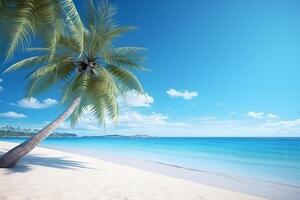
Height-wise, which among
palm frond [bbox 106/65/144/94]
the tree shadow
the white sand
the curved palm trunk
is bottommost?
the white sand

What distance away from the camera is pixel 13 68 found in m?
8.23

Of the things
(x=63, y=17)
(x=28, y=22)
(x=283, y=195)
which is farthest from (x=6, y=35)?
(x=283, y=195)

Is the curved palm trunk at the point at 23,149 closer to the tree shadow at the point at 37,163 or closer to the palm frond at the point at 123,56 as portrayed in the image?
the tree shadow at the point at 37,163

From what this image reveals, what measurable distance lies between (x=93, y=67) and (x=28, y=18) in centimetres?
388

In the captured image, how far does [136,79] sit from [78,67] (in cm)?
228

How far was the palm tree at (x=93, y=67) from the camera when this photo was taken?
8523mm

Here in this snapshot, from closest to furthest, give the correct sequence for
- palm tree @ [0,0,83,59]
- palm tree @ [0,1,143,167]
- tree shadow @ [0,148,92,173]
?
1. palm tree @ [0,0,83,59]
2. tree shadow @ [0,148,92,173]
3. palm tree @ [0,1,143,167]

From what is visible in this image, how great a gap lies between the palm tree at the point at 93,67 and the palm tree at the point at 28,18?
259 cm

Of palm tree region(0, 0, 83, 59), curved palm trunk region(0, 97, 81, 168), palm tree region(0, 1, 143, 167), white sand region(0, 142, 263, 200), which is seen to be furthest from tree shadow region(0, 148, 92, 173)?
palm tree region(0, 0, 83, 59)

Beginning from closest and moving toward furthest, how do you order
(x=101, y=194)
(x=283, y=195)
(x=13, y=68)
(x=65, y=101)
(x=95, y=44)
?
(x=101, y=194), (x=283, y=195), (x=13, y=68), (x=95, y=44), (x=65, y=101)

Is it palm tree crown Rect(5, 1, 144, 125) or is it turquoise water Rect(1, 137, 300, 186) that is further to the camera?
turquoise water Rect(1, 137, 300, 186)

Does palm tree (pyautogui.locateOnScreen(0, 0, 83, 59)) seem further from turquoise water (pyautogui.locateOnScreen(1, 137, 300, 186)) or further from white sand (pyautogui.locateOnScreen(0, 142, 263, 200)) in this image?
turquoise water (pyautogui.locateOnScreen(1, 137, 300, 186))

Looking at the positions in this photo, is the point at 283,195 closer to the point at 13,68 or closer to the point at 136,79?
the point at 136,79

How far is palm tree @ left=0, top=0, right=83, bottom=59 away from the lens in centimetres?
505
